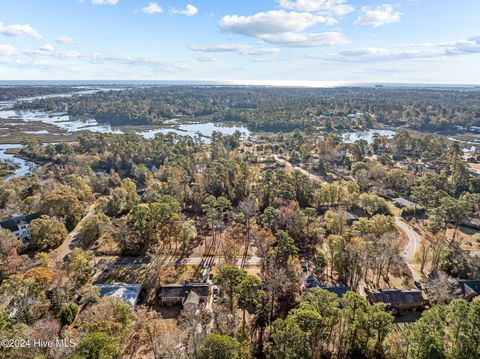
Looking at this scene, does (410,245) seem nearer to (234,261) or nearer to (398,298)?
(398,298)

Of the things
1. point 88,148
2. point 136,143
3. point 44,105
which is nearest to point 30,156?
point 88,148

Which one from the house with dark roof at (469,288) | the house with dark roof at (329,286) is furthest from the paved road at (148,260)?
the house with dark roof at (469,288)

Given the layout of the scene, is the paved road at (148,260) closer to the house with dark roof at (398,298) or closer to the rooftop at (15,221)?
the rooftop at (15,221)

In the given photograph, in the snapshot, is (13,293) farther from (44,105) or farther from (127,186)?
(44,105)

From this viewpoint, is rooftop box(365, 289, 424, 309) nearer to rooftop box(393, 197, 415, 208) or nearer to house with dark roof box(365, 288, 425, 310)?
house with dark roof box(365, 288, 425, 310)

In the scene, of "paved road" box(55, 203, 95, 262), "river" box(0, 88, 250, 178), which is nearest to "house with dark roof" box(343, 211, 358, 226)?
"paved road" box(55, 203, 95, 262)

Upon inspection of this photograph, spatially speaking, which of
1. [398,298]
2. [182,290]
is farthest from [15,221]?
[398,298]
